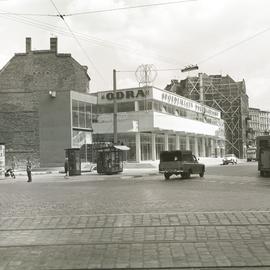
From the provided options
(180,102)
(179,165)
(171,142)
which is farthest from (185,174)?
(180,102)

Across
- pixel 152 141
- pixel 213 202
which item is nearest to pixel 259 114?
pixel 152 141

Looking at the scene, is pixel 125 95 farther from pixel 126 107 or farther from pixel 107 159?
pixel 107 159

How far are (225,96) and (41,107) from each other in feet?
190

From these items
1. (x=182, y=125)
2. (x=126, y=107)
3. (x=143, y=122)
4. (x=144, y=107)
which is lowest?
(x=143, y=122)

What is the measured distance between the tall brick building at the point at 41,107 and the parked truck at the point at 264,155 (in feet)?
81.3

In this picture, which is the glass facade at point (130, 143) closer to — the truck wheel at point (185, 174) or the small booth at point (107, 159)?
the small booth at point (107, 159)

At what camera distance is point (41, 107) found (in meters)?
59.5

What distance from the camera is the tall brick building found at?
192 ft

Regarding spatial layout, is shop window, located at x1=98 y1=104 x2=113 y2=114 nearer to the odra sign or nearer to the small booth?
the odra sign

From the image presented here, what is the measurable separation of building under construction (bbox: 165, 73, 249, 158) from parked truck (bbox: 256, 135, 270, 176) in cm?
6704

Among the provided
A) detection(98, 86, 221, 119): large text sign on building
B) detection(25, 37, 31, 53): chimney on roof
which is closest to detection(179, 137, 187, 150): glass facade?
detection(98, 86, 221, 119): large text sign on building

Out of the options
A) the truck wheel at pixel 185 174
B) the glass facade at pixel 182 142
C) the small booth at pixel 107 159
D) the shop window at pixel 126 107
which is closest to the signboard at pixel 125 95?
the shop window at pixel 126 107

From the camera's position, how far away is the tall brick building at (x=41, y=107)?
5847cm

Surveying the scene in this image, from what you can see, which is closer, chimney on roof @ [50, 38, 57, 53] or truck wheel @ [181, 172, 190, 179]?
truck wheel @ [181, 172, 190, 179]
